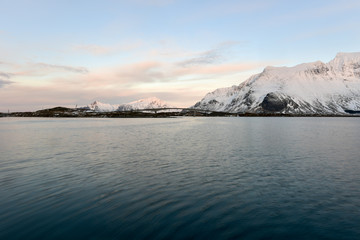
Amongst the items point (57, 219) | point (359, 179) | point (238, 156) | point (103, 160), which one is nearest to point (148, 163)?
point (103, 160)

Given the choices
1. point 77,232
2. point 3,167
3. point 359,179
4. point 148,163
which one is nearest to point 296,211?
point 359,179

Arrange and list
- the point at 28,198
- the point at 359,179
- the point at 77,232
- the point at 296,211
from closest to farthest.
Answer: the point at 77,232 < the point at 296,211 < the point at 28,198 < the point at 359,179

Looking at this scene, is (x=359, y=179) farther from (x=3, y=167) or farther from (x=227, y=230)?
(x=3, y=167)

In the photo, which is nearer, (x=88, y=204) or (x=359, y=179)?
(x=88, y=204)

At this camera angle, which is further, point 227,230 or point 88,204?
point 88,204

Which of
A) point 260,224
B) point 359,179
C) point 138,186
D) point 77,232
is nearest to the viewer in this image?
point 77,232

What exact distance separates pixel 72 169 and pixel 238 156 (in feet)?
77.6

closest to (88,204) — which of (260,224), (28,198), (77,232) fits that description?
(77,232)

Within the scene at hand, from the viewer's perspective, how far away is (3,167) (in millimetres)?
30625

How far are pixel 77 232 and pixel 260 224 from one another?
1090 cm

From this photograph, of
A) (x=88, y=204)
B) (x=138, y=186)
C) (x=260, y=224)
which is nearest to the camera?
(x=260, y=224)

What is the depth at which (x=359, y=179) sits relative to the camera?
2406 cm

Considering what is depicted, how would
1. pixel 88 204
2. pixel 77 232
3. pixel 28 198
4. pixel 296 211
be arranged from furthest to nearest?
pixel 28 198, pixel 88 204, pixel 296 211, pixel 77 232

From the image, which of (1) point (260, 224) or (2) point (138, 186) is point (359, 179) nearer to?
(1) point (260, 224)
